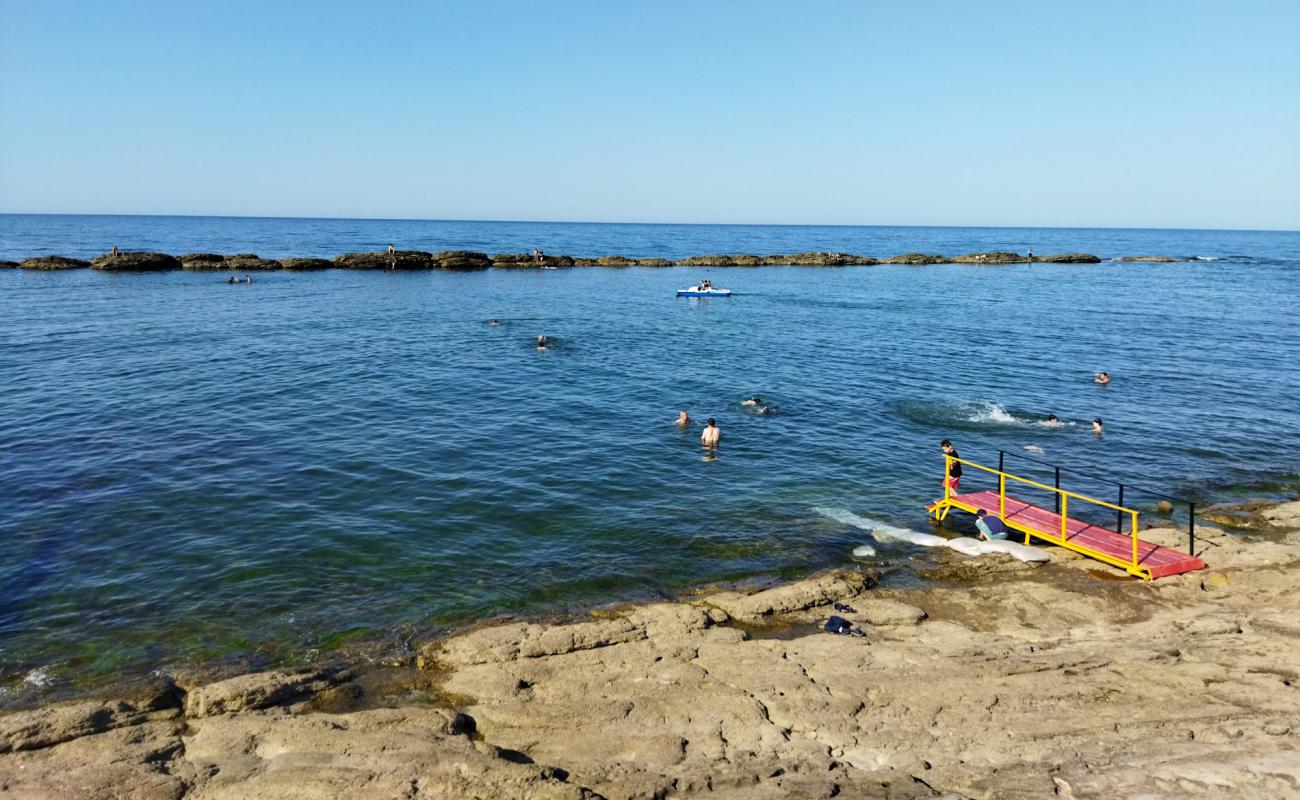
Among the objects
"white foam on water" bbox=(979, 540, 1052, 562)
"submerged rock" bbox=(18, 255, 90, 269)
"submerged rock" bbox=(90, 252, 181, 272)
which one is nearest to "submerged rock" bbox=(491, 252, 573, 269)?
"submerged rock" bbox=(90, 252, 181, 272)

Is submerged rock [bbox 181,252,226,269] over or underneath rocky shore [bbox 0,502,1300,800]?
over

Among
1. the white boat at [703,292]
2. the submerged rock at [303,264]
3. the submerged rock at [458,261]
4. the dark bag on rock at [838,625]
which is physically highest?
the submerged rock at [458,261]

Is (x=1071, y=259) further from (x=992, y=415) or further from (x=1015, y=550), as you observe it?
(x=1015, y=550)

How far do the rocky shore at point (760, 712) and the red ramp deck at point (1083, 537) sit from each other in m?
0.93

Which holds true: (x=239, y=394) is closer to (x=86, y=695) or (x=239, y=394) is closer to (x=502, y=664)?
(x=86, y=695)

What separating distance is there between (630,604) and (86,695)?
9675 millimetres

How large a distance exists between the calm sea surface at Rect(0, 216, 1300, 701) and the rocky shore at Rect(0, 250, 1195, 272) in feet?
78.6

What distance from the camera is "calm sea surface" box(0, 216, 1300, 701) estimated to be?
16.0 meters

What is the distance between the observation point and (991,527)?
1898cm

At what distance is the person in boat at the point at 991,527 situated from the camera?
18.9m

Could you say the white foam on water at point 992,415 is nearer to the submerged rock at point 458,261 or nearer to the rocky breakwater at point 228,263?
the submerged rock at point 458,261

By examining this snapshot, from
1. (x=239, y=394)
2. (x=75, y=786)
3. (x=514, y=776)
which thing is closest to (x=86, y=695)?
(x=75, y=786)

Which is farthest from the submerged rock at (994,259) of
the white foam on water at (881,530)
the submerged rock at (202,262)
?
the white foam on water at (881,530)

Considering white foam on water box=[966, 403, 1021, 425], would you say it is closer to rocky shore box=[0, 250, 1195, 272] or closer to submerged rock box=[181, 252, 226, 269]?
rocky shore box=[0, 250, 1195, 272]
